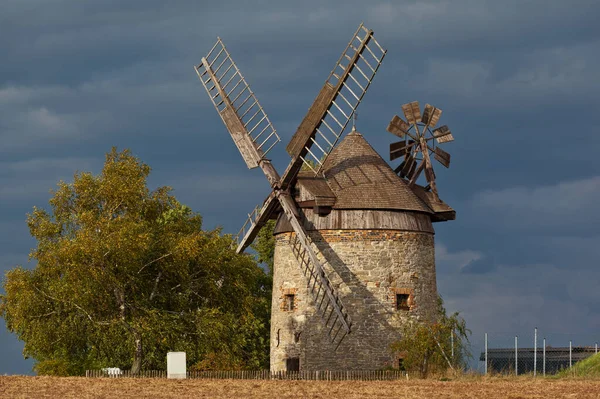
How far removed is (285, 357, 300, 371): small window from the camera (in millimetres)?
42594

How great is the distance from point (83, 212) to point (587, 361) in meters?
20.6

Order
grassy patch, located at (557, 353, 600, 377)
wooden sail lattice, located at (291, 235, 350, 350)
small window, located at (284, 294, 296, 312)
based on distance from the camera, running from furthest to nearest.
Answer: small window, located at (284, 294, 296, 312) < wooden sail lattice, located at (291, 235, 350, 350) < grassy patch, located at (557, 353, 600, 377)

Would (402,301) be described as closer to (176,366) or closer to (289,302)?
(289,302)

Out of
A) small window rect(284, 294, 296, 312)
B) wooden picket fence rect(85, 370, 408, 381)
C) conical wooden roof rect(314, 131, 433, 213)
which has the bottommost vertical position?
wooden picket fence rect(85, 370, 408, 381)

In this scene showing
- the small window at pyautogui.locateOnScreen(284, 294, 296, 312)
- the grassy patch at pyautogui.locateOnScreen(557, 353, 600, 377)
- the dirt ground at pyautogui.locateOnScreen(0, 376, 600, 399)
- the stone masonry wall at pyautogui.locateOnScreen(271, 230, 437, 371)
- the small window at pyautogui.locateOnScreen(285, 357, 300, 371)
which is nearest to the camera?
the dirt ground at pyautogui.locateOnScreen(0, 376, 600, 399)

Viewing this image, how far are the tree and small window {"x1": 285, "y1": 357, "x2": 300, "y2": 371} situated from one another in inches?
105

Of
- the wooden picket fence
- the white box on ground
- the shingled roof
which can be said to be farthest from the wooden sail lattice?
the white box on ground

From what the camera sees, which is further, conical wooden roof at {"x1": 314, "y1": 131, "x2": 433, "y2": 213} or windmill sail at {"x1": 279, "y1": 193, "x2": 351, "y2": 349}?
conical wooden roof at {"x1": 314, "y1": 131, "x2": 433, "y2": 213}

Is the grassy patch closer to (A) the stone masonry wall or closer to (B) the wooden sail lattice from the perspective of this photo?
(A) the stone masonry wall

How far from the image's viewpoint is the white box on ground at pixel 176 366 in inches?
1513

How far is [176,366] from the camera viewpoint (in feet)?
127

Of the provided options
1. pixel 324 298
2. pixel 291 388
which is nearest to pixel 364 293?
pixel 324 298

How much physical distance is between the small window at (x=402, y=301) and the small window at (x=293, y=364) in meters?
4.59

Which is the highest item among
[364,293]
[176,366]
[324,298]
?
[364,293]
